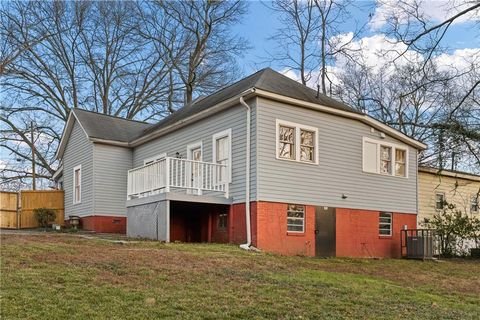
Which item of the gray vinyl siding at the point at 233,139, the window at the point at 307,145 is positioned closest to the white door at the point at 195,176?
the gray vinyl siding at the point at 233,139

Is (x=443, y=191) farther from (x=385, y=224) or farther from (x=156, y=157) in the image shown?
(x=156, y=157)

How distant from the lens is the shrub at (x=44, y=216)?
73.4ft

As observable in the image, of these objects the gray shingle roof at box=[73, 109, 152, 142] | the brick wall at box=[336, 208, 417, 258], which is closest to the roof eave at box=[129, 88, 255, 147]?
the gray shingle roof at box=[73, 109, 152, 142]

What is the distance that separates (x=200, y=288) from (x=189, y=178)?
299 inches

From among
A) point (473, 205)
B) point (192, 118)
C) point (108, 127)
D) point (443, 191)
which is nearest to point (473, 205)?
point (473, 205)

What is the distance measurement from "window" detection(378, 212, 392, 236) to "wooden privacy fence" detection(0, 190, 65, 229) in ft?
45.7

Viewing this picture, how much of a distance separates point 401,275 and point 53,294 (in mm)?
8553

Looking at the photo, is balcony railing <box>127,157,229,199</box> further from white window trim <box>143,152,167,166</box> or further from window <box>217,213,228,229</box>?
white window trim <box>143,152,167,166</box>

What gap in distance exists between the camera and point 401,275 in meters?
12.4

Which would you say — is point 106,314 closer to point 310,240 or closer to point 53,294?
point 53,294

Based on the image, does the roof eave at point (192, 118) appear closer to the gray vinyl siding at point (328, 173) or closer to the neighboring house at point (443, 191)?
the gray vinyl siding at point (328, 173)

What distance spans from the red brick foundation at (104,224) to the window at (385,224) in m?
10.3

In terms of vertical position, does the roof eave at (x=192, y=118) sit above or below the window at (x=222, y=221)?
above

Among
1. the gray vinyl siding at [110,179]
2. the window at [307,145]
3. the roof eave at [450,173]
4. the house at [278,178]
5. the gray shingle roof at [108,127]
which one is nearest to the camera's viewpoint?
the house at [278,178]
